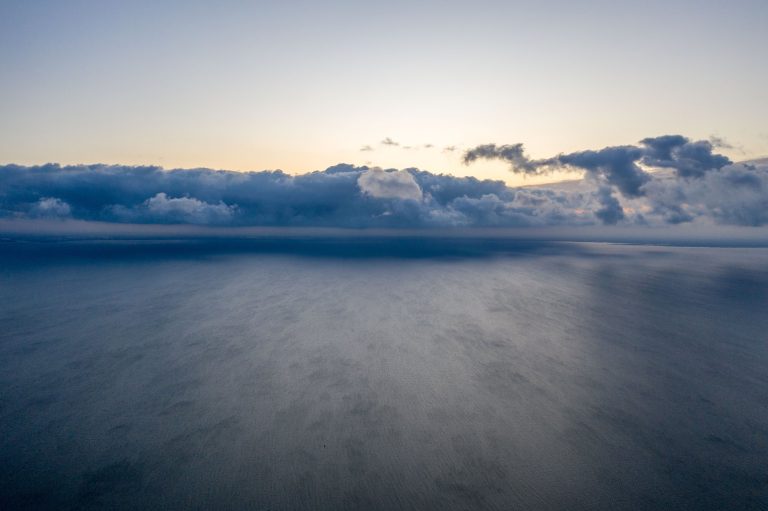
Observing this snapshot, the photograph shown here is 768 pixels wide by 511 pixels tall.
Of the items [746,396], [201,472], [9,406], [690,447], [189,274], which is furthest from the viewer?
[189,274]

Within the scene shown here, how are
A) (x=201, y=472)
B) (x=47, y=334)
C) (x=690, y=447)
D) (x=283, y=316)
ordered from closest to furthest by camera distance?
(x=201, y=472), (x=690, y=447), (x=47, y=334), (x=283, y=316)

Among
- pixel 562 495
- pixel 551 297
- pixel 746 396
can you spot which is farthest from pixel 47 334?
pixel 551 297

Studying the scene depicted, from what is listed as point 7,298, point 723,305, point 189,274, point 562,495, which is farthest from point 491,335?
point 189,274

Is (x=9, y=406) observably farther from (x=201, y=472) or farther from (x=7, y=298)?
(x=7, y=298)

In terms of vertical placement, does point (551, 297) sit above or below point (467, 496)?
below

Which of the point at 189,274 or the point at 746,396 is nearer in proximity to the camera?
the point at 746,396

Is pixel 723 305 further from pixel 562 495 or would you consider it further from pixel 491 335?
pixel 562 495
